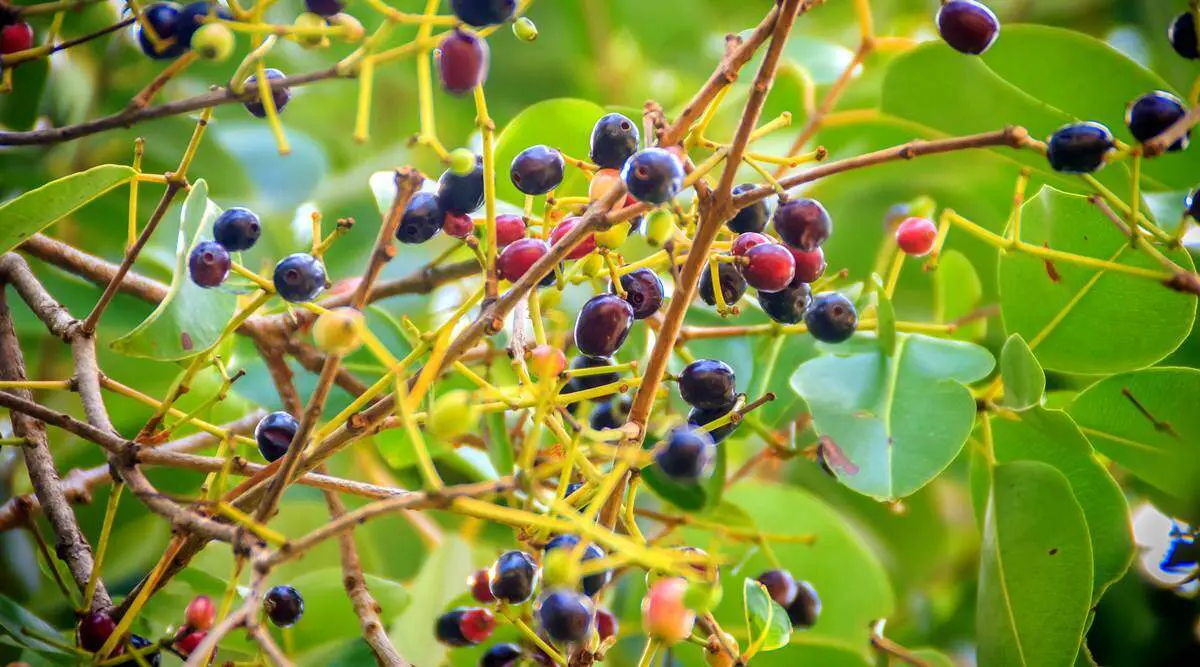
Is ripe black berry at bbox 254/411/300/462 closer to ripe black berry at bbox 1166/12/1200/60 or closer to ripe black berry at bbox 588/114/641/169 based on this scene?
ripe black berry at bbox 588/114/641/169

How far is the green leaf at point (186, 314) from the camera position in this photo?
40.8 inches

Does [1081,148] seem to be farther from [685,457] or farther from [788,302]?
[685,457]

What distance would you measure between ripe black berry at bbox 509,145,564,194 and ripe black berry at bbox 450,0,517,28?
17 centimetres

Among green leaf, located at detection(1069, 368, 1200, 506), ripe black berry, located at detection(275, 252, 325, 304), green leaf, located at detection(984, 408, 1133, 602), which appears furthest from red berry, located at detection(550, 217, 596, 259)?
green leaf, located at detection(1069, 368, 1200, 506)

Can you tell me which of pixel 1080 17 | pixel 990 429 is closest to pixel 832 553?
pixel 990 429

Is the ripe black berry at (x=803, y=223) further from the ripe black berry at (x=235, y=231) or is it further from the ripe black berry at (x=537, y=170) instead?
the ripe black berry at (x=235, y=231)

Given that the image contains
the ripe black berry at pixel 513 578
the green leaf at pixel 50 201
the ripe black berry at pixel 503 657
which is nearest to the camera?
the ripe black berry at pixel 513 578

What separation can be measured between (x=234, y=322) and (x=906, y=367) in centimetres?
76

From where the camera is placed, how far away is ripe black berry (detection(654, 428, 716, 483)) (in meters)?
0.84

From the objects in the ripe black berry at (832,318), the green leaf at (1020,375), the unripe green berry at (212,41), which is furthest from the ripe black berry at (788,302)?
the unripe green berry at (212,41)

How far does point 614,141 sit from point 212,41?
39cm

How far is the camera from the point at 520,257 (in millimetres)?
979

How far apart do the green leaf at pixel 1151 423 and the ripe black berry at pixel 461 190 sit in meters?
0.79

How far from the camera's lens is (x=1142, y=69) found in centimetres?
138
